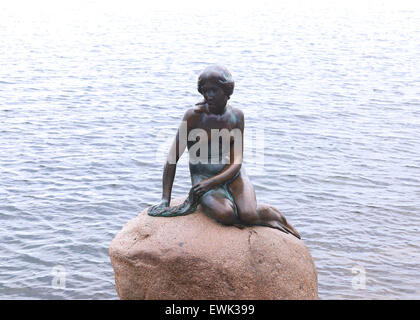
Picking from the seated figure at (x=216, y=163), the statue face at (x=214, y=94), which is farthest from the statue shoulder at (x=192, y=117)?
the statue face at (x=214, y=94)

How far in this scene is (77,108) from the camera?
14945 millimetres

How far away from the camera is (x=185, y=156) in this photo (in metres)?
12.9

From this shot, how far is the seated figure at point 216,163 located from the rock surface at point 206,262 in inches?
4.4

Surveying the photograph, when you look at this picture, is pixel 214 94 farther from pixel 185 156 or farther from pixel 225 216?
pixel 185 156

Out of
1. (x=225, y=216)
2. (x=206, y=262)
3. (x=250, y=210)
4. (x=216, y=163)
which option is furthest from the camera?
(x=216, y=163)

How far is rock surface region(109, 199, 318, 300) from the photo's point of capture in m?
6.47

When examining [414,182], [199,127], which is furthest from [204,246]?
[414,182]

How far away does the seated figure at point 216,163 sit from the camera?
683cm

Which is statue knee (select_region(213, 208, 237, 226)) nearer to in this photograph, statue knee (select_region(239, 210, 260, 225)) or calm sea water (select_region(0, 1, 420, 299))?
statue knee (select_region(239, 210, 260, 225))

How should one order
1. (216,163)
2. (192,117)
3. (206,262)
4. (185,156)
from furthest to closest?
1. (185,156)
2. (216,163)
3. (192,117)
4. (206,262)

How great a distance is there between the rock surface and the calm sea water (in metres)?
1.85

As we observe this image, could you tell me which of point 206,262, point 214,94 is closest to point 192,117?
point 214,94

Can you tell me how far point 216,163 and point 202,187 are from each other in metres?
0.33
